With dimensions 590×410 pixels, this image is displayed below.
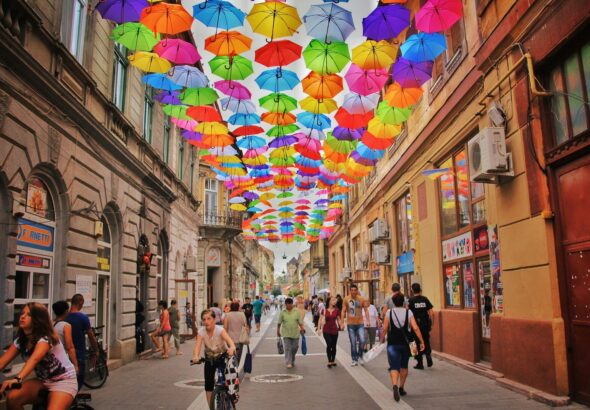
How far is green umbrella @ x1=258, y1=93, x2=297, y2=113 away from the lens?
13844mm

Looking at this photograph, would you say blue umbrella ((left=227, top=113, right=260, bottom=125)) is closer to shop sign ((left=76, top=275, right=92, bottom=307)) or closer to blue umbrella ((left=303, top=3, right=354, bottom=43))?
blue umbrella ((left=303, top=3, right=354, bottom=43))

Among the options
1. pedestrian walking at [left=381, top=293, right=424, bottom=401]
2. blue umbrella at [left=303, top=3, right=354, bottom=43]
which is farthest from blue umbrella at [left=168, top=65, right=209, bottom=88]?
pedestrian walking at [left=381, top=293, right=424, bottom=401]

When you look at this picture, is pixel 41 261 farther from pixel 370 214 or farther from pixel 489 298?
pixel 370 214

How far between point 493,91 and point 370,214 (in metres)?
16.8

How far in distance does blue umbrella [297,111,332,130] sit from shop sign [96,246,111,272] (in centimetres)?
657

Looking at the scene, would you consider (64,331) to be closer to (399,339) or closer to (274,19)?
(399,339)

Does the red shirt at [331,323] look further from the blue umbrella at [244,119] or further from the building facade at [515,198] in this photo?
the blue umbrella at [244,119]

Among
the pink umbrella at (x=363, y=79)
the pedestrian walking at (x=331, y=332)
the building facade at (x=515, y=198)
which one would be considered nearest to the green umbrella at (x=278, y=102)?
the pink umbrella at (x=363, y=79)

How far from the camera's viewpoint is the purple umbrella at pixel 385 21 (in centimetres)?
1025

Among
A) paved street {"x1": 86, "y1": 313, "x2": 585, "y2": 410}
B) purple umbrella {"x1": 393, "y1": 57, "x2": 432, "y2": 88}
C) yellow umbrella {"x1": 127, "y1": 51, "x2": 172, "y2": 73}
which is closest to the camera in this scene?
paved street {"x1": 86, "y1": 313, "x2": 585, "y2": 410}

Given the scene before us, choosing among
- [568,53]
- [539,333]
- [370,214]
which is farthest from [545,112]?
[370,214]

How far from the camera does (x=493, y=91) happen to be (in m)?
10.4

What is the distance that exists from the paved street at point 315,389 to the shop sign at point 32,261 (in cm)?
267

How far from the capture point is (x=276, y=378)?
1160 cm
